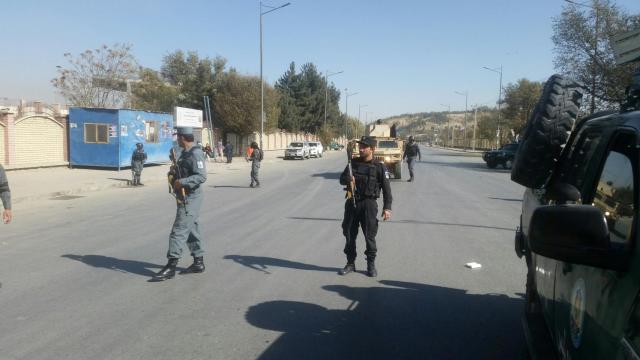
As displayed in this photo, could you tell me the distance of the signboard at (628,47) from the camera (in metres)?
3.63

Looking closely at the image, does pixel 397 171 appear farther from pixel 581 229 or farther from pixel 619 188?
pixel 581 229

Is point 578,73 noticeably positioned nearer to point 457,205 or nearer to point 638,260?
point 457,205

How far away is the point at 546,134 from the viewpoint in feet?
11.5

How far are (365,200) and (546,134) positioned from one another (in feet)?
11.4

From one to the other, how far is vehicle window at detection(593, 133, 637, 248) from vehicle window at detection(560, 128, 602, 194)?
23cm

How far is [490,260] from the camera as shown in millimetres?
7660

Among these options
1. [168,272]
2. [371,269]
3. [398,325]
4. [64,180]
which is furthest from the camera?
[64,180]

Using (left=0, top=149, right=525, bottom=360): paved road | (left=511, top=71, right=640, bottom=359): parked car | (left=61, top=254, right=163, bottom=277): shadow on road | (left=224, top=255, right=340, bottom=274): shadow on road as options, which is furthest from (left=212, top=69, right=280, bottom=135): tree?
(left=511, top=71, right=640, bottom=359): parked car

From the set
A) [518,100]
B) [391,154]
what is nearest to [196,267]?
[391,154]

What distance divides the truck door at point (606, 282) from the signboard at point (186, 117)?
31.8 m

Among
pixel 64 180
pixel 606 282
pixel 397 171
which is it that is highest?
pixel 606 282

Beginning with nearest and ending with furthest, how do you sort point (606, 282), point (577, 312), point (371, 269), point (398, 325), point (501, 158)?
point (606, 282) → point (577, 312) → point (398, 325) → point (371, 269) → point (501, 158)

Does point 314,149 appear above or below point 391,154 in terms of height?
below

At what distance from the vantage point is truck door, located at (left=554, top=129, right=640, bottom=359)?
182 centimetres
